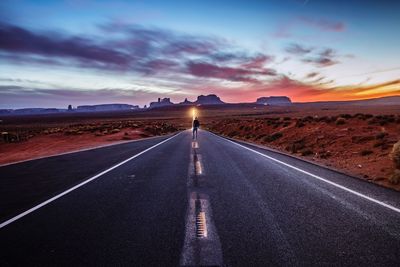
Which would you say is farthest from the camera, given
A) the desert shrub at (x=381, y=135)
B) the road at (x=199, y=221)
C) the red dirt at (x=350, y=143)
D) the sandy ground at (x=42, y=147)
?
the sandy ground at (x=42, y=147)

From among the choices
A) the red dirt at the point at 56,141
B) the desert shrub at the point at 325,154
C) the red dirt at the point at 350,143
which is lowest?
the red dirt at the point at 56,141

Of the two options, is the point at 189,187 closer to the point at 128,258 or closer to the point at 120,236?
the point at 120,236

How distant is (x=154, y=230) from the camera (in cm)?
489

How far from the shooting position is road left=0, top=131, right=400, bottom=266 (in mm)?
4004

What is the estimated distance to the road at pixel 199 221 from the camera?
4.00 meters

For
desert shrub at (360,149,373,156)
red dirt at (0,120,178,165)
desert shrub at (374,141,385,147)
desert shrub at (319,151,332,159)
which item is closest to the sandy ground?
red dirt at (0,120,178,165)

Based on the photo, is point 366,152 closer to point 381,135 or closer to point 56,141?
point 381,135

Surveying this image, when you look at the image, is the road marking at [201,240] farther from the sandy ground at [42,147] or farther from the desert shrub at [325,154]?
the sandy ground at [42,147]

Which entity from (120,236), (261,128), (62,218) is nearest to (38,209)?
(62,218)

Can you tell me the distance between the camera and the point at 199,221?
534cm

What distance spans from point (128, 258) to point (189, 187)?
4.15m

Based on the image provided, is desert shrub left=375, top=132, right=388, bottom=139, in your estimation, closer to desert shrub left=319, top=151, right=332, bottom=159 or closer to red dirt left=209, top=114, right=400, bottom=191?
red dirt left=209, top=114, right=400, bottom=191

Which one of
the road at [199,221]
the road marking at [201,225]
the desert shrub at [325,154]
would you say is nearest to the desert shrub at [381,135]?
the desert shrub at [325,154]

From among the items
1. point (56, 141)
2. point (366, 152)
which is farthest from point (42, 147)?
point (366, 152)
